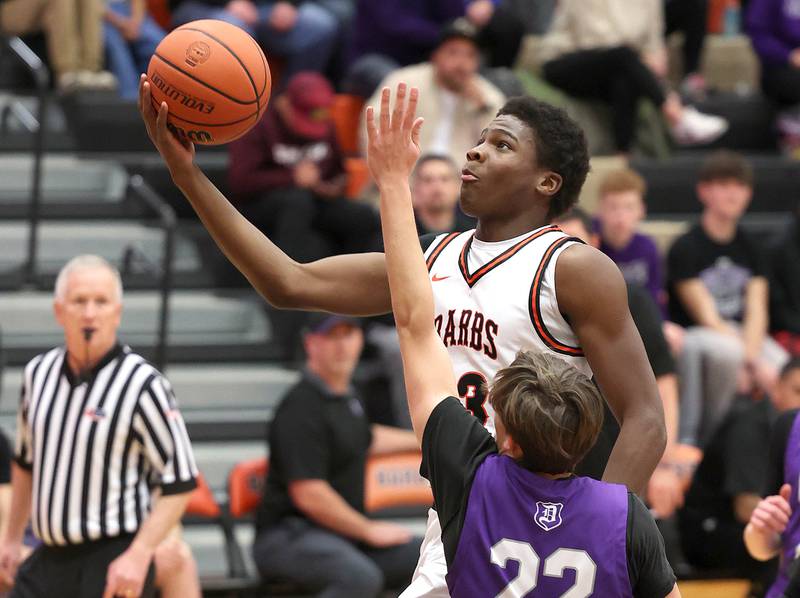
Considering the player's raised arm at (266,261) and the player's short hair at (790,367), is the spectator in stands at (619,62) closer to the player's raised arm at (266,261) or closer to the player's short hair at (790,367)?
the player's short hair at (790,367)

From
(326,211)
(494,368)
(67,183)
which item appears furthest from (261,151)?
(494,368)

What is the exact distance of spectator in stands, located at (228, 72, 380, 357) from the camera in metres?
Answer: 8.16

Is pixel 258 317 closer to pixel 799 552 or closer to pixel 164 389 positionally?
pixel 164 389

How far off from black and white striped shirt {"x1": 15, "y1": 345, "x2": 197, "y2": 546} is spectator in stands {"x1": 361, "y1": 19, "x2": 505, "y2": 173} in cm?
365

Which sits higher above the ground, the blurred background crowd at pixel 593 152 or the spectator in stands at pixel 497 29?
the spectator in stands at pixel 497 29

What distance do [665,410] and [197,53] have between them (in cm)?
366

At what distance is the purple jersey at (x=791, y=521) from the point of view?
410 cm

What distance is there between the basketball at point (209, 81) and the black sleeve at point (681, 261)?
478 centimetres

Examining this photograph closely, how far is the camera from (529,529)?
120 inches

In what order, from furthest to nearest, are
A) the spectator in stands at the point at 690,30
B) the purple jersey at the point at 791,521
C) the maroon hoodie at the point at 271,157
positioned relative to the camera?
the spectator in stands at the point at 690,30 → the maroon hoodie at the point at 271,157 → the purple jersey at the point at 791,521

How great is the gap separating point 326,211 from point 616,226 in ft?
5.17

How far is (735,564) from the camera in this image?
23.7 feet

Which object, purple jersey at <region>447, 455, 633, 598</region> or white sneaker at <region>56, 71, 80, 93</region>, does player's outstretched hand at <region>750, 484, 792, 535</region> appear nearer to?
purple jersey at <region>447, 455, 633, 598</region>

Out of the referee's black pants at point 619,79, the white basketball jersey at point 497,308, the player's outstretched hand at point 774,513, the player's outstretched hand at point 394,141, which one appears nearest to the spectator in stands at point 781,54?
the referee's black pants at point 619,79
